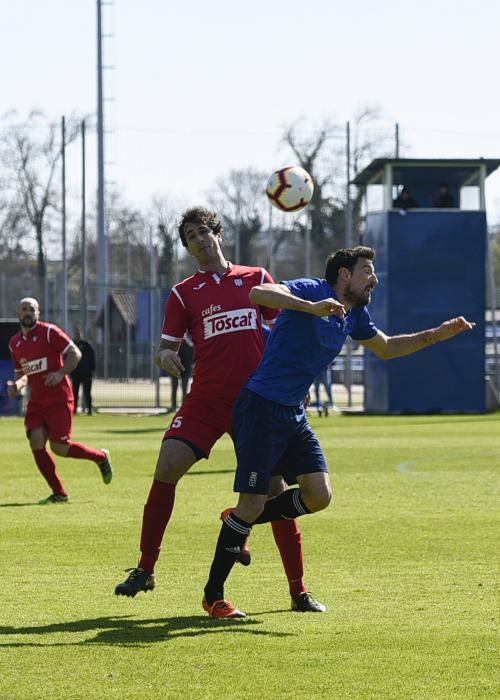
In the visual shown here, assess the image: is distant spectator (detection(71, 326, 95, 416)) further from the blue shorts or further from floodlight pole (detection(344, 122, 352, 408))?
the blue shorts

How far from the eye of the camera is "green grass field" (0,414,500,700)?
242 inches

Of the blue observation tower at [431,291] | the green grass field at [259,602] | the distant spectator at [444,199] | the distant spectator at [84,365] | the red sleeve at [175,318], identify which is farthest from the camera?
the distant spectator at [444,199]

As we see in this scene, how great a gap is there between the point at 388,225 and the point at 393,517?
22162mm

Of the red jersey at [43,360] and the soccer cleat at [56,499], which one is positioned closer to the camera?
the soccer cleat at [56,499]

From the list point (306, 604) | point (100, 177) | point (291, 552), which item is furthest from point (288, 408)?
point (100, 177)

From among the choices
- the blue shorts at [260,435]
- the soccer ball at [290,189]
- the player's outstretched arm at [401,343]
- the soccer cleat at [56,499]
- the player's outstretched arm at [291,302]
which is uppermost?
the soccer ball at [290,189]

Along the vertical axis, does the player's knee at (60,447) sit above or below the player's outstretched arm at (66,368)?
below

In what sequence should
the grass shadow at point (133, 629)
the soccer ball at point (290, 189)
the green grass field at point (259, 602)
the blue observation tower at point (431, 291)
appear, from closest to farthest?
the green grass field at point (259, 602) < the grass shadow at point (133, 629) < the soccer ball at point (290, 189) < the blue observation tower at point (431, 291)

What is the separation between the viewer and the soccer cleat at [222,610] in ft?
24.9

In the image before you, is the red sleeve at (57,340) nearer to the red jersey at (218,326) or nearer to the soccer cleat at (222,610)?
the red jersey at (218,326)

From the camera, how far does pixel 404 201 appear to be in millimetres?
34875

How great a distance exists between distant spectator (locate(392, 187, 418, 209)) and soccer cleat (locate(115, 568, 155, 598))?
27.3m

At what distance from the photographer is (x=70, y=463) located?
1977 centimetres

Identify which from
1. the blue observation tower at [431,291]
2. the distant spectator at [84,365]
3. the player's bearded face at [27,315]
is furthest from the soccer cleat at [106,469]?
the blue observation tower at [431,291]
